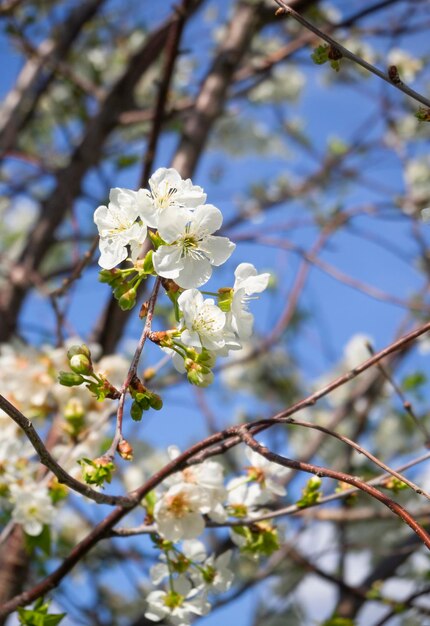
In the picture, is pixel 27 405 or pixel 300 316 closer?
pixel 27 405

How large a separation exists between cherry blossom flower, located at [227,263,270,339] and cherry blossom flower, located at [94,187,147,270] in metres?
0.14

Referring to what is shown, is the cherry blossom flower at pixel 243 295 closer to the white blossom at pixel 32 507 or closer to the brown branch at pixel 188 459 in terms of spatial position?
the brown branch at pixel 188 459

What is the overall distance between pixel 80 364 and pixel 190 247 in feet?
0.64

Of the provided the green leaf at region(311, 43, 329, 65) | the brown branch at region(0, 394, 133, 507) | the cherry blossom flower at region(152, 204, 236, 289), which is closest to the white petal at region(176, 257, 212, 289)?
the cherry blossom flower at region(152, 204, 236, 289)

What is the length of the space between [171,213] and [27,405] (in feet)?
3.23

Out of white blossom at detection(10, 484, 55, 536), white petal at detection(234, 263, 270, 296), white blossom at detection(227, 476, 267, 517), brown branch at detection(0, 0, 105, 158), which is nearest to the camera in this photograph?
white petal at detection(234, 263, 270, 296)

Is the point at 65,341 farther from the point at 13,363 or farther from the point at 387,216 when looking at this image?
the point at 387,216

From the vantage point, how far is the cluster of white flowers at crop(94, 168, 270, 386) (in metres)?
0.83

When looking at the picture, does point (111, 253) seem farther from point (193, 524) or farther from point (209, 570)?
point (209, 570)

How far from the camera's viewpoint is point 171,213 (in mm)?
825

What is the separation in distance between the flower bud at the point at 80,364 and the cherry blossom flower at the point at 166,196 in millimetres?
183

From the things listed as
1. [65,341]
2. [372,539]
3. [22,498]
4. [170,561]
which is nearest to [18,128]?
[65,341]

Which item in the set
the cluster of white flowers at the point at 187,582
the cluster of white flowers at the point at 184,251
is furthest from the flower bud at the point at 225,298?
the cluster of white flowers at the point at 187,582

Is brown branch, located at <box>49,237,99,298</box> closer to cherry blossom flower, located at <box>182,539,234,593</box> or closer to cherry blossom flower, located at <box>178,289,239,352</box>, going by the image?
cherry blossom flower, located at <box>178,289,239,352</box>
